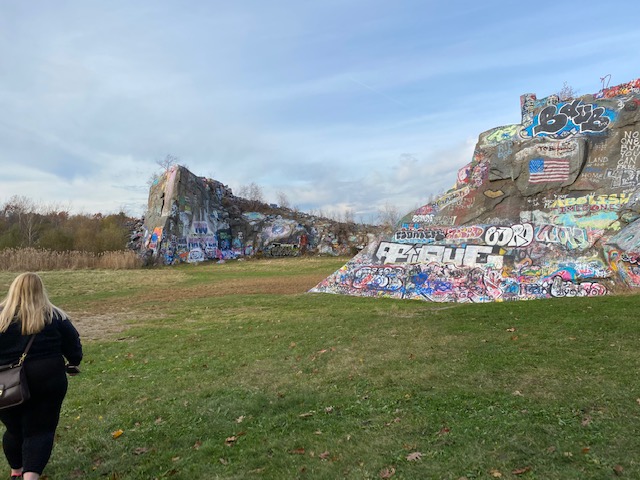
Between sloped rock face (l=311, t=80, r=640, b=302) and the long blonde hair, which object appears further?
sloped rock face (l=311, t=80, r=640, b=302)

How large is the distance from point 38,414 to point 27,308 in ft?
3.02

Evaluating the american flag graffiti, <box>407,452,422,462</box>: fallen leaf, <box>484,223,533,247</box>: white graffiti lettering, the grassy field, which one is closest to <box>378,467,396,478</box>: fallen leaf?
the grassy field

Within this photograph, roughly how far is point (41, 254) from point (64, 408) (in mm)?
28236

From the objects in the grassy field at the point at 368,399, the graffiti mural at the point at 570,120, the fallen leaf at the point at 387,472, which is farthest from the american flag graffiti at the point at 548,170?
the fallen leaf at the point at 387,472

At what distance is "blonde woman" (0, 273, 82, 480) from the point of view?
369 cm

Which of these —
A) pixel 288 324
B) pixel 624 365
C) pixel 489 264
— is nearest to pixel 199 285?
pixel 288 324

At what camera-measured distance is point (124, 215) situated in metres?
62.0

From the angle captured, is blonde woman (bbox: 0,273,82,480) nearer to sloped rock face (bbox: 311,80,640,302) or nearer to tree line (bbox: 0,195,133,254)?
sloped rock face (bbox: 311,80,640,302)

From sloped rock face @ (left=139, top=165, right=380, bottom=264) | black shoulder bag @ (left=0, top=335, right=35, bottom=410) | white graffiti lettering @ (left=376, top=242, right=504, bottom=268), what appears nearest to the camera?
black shoulder bag @ (left=0, top=335, right=35, bottom=410)

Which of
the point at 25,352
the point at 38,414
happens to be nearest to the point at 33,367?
the point at 25,352

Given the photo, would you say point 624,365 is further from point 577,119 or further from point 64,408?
point 577,119

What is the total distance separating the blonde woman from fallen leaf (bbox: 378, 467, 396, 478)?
2.93 metres

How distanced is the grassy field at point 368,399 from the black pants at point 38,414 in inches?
23.4

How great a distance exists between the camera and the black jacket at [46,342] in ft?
12.1
